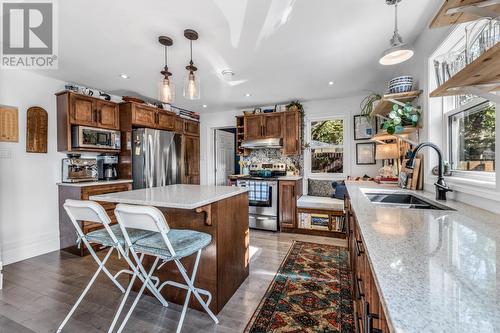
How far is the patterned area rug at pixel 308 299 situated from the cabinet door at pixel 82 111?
3.41m

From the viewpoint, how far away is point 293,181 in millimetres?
3885

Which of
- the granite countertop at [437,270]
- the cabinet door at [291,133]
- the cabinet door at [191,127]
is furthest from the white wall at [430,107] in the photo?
the cabinet door at [191,127]

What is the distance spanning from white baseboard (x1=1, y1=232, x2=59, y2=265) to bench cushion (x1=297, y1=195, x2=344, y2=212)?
12.3ft

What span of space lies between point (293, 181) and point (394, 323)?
3498mm

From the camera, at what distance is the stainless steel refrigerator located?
3775 mm

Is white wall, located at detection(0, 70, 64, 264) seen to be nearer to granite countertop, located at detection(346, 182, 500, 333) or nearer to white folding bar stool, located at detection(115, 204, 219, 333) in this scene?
white folding bar stool, located at detection(115, 204, 219, 333)

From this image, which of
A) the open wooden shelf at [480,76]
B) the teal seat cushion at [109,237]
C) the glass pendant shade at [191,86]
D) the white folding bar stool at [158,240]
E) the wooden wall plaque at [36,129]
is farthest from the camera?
the wooden wall plaque at [36,129]

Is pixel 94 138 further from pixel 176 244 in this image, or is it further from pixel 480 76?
pixel 480 76

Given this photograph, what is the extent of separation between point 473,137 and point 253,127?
135 inches

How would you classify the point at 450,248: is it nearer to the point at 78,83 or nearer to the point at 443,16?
the point at 443,16

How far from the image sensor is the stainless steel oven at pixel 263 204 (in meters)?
3.96

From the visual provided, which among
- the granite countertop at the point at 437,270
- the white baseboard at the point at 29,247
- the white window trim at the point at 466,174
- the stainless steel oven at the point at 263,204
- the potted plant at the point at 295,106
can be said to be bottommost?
the white baseboard at the point at 29,247

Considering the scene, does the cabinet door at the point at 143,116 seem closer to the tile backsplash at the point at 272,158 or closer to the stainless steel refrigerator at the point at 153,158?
the stainless steel refrigerator at the point at 153,158

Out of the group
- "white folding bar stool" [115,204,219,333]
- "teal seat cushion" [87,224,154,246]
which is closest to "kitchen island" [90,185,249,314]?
"white folding bar stool" [115,204,219,333]
